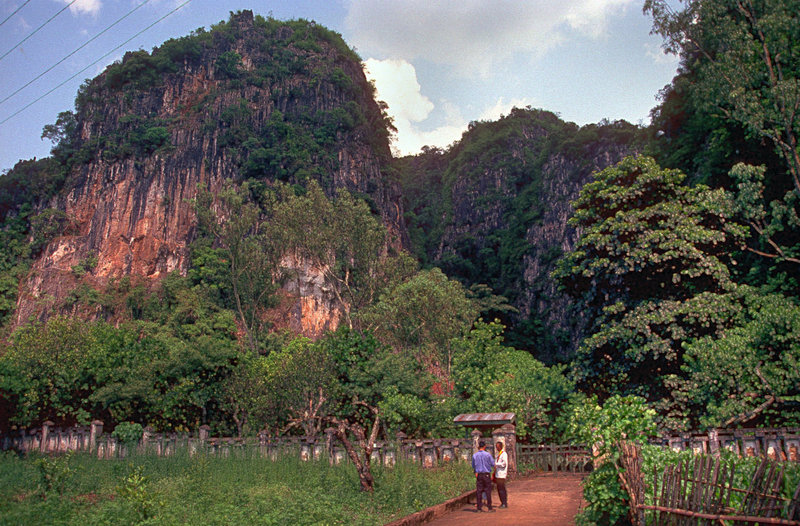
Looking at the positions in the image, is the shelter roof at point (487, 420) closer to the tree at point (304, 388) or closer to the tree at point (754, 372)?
the tree at point (754, 372)

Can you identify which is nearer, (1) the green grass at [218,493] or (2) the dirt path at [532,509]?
(1) the green grass at [218,493]

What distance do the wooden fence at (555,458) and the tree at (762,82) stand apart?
7.10m

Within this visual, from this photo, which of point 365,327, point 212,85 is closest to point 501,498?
point 365,327

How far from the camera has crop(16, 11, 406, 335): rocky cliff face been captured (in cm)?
4662

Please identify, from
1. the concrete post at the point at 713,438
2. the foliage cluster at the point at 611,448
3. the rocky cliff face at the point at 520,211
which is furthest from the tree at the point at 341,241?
the rocky cliff face at the point at 520,211

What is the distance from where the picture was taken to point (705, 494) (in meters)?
5.67

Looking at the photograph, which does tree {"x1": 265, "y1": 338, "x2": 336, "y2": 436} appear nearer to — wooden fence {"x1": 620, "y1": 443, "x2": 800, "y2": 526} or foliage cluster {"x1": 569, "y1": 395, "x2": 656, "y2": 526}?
foliage cluster {"x1": 569, "y1": 395, "x2": 656, "y2": 526}

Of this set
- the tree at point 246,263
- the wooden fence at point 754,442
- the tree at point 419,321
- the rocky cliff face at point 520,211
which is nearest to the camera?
the wooden fence at point 754,442

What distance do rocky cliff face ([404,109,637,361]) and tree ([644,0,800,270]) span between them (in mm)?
32969

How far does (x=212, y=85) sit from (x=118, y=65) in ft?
28.8

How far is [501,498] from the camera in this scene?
31.9 ft

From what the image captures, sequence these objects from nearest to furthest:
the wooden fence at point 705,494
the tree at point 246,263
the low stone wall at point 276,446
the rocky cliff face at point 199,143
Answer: the wooden fence at point 705,494 → the low stone wall at point 276,446 → the tree at point 246,263 → the rocky cliff face at point 199,143

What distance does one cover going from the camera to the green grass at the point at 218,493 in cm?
738

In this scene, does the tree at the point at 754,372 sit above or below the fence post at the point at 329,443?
above
